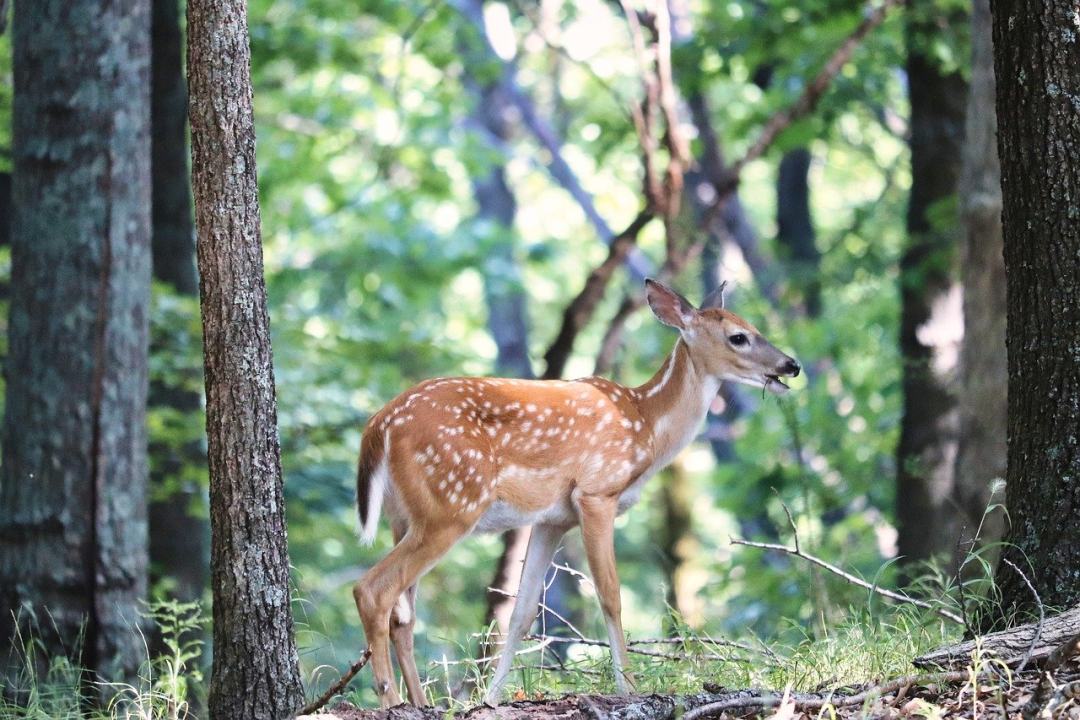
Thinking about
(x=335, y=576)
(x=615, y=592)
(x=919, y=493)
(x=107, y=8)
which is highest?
(x=107, y=8)

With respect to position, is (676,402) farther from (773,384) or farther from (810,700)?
(810,700)

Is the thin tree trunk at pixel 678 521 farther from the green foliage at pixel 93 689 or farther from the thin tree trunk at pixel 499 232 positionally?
the green foliage at pixel 93 689

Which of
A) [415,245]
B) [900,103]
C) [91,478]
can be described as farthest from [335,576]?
[91,478]

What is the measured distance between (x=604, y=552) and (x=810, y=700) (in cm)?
164

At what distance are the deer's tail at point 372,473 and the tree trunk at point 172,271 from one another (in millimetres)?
4517

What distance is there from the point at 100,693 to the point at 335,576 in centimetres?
1147

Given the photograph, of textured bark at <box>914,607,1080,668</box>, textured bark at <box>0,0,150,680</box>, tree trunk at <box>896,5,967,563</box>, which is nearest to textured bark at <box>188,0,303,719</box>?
textured bark at <box>914,607,1080,668</box>

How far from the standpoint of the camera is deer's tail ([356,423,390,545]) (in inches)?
220

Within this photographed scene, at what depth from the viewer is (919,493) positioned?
11.2m

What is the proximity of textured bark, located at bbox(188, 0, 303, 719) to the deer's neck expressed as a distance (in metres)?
2.29

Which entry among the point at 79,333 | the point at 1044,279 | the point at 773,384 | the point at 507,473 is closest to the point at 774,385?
the point at 773,384

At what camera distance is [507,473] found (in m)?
5.79

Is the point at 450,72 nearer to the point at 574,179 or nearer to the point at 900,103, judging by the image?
the point at 574,179

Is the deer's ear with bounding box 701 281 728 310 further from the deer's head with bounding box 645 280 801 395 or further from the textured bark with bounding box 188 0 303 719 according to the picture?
the textured bark with bounding box 188 0 303 719
